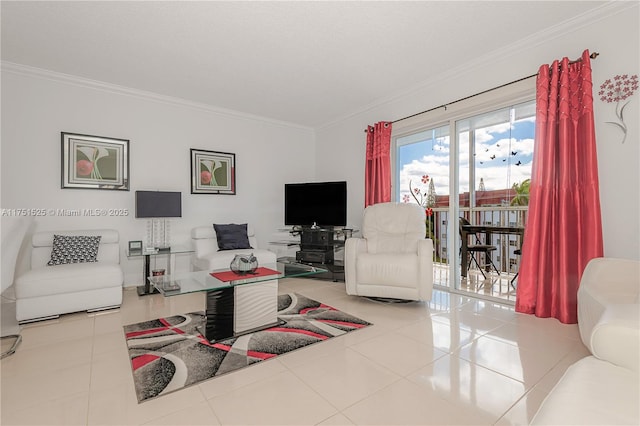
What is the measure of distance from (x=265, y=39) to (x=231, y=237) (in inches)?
101

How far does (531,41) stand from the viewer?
2.91 meters

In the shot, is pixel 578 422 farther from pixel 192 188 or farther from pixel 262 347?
pixel 192 188

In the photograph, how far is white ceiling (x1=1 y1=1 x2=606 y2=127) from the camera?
97.3 inches

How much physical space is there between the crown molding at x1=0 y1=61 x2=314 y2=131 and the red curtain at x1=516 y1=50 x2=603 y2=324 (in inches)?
157

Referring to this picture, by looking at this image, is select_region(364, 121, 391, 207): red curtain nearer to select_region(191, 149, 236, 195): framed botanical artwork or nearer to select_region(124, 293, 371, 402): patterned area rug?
select_region(124, 293, 371, 402): patterned area rug

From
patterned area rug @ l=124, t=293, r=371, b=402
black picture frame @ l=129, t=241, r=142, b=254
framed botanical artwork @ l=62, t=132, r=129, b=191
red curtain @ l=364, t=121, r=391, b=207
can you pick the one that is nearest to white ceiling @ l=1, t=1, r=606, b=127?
red curtain @ l=364, t=121, r=391, b=207

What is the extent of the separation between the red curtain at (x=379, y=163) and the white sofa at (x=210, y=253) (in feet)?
5.61

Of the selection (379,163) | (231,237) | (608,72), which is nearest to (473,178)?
(379,163)

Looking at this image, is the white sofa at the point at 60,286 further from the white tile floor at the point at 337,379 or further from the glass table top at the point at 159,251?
the glass table top at the point at 159,251

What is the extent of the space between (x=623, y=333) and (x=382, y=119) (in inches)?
154

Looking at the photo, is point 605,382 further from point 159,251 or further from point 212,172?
point 212,172

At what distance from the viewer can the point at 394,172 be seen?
445cm

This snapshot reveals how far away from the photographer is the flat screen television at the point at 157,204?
12.2 ft

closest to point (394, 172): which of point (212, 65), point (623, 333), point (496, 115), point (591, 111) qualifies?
point (496, 115)
